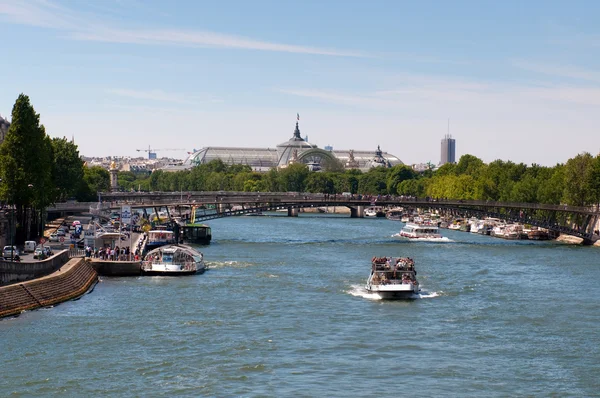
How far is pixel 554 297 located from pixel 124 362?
29896 mm

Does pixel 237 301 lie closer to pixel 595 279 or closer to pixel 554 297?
pixel 554 297

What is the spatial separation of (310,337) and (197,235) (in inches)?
2179

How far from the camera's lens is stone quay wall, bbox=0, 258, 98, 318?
172ft

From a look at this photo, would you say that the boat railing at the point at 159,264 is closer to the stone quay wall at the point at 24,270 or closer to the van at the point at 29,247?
the van at the point at 29,247

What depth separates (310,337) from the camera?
49969mm

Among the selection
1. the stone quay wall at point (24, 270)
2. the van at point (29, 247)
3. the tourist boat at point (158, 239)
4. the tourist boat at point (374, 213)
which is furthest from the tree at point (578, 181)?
the stone quay wall at point (24, 270)

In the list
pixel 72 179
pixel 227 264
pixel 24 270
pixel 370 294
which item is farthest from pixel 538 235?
pixel 24 270

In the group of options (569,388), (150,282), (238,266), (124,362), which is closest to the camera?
(569,388)

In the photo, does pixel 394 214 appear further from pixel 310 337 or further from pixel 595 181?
pixel 310 337

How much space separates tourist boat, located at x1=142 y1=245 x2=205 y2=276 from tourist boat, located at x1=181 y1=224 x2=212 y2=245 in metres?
26.8

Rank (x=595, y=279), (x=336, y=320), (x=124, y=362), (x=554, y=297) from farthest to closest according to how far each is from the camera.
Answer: (x=595, y=279)
(x=554, y=297)
(x=336, y=320)
(x=124, y=362)

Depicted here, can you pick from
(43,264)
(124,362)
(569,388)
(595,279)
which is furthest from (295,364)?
(595,279)

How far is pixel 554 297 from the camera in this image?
6506 cm

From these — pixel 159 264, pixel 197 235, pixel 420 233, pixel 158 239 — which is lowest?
pixel 159 264
